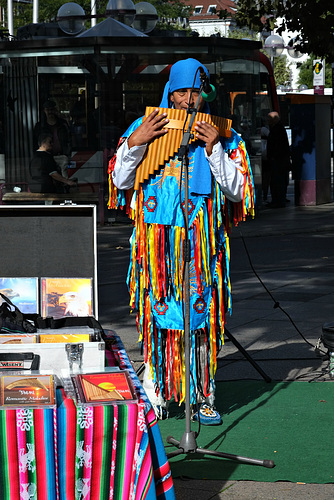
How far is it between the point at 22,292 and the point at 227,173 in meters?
1.20

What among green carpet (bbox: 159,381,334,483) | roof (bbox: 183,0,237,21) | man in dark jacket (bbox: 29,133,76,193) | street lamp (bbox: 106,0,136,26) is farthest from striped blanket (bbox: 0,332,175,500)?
roof (bbox: 183,0,237,21)

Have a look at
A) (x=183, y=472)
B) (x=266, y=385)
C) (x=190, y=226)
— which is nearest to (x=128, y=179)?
(x=190, y=226)

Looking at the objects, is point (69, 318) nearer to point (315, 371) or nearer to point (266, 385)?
point (266, 385)

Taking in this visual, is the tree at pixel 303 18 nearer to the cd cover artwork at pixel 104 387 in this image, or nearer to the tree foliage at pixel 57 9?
the cd cover artwork at pixel 104 387

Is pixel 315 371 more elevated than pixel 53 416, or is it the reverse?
pixel 53 416

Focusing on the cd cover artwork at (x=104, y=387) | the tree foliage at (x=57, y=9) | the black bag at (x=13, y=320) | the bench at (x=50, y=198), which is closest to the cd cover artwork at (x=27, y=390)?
the cd cover artwork at (x=104, y=387)

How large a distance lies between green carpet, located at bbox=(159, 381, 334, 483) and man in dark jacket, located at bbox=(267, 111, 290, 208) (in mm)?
12022

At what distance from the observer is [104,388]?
3117 millimetres

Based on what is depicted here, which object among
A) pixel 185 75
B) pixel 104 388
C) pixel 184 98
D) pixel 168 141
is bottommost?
pixel 104 388

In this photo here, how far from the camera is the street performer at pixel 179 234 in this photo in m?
4.59

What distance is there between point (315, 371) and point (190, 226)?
2.00m

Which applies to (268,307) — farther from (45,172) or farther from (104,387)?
(45,172)

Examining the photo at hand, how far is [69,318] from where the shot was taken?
3973 millimetres

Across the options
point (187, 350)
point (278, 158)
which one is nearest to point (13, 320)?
point (187, 350)
